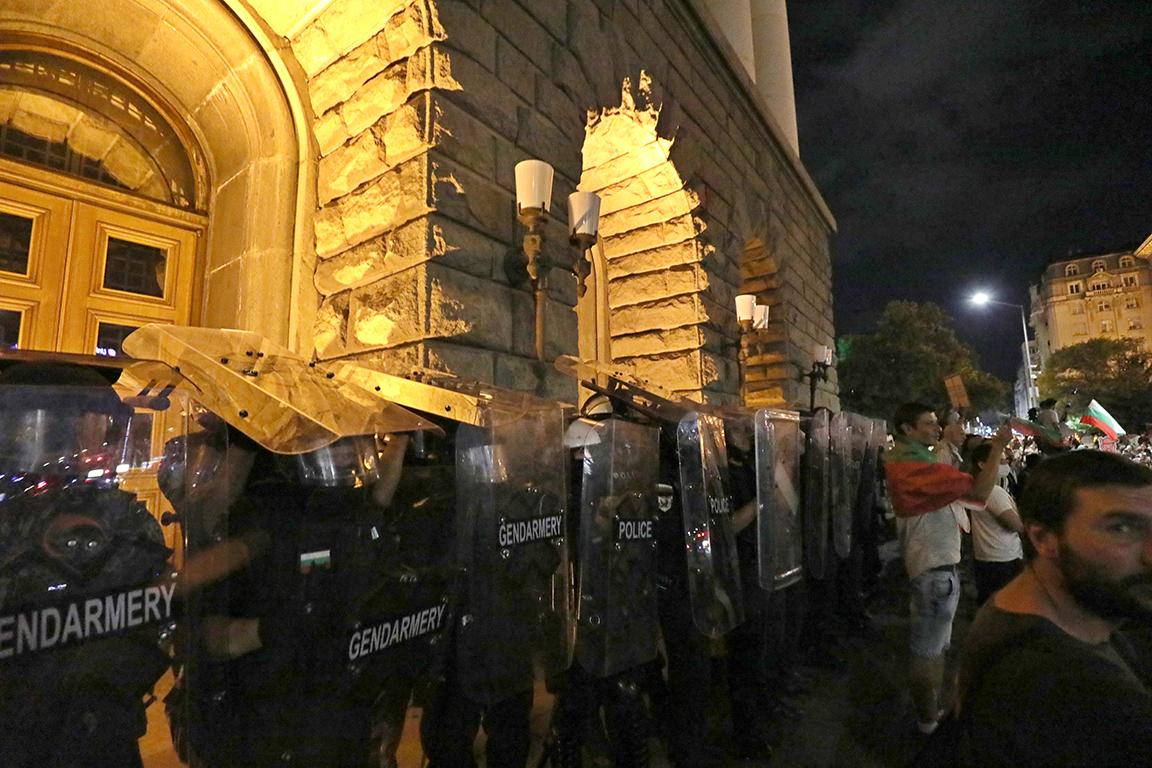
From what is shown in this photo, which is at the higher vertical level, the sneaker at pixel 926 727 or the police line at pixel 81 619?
the police line at pixel 81 619

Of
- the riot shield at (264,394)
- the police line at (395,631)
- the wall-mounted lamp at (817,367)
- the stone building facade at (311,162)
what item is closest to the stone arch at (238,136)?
the stone building facade at (311,162)

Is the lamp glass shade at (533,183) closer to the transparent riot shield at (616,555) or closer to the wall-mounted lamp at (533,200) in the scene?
the wall-mounted lamp at (533,200)

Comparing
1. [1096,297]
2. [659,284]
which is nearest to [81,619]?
[659,284]

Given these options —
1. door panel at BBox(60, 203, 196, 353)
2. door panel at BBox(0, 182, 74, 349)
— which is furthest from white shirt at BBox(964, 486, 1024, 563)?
door panel at BBox(0, 182, 74, 349)

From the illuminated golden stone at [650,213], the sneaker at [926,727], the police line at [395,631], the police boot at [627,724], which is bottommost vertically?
Result: the sneaker at [926,727]

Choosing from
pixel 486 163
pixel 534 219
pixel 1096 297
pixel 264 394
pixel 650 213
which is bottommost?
pixel 264 394

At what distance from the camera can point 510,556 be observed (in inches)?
69.8

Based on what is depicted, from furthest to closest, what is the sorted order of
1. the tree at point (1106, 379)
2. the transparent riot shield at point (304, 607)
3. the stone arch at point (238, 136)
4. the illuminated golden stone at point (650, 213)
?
the tree at point (1106, 379), the illuminated golden stone at point (650, 213), the stone arch at point (238, 136), the transparent riot shield at point (304, 607)

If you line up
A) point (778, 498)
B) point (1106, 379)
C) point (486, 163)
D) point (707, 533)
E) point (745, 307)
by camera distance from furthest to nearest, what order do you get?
point (1106, 379), point (745, 307), point (486, 163), point (778, 498), point (707, 533)

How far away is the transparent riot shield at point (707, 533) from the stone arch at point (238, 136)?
7.40 feet

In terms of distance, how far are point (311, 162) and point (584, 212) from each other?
1633mm

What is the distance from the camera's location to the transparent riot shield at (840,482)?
3725 millimetres

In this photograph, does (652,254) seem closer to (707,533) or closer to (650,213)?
(650,213)

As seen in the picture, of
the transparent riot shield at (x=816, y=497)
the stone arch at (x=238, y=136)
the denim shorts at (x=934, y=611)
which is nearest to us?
the denim shorts at (x=934, y=611)
